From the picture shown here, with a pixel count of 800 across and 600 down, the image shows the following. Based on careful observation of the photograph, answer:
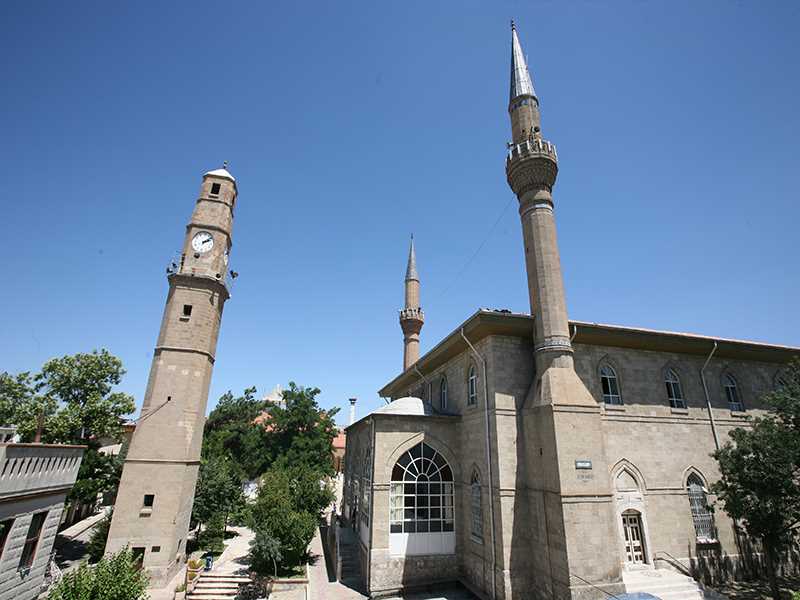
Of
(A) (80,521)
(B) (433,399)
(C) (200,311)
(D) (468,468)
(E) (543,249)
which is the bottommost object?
(A) (80,521)

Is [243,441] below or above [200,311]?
below

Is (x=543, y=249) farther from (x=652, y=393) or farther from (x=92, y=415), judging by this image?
(x=92, y=415)

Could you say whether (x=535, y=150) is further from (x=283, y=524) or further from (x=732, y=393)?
(x=283, y=524)

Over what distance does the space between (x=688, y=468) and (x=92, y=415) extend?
23096 mm

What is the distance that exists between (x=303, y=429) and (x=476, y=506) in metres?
20.3

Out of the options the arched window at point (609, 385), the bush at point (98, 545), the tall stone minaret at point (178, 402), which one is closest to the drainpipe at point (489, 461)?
the arched window at point (609, 385)

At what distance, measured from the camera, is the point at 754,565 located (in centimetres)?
1354

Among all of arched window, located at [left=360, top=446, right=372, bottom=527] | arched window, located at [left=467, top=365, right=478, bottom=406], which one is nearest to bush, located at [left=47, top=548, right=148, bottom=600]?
arched window, located at [left=360, top=446, right=372, bottom=527]

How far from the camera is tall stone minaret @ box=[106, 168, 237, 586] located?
1339 cm

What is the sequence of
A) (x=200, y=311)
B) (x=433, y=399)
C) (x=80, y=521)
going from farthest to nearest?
1. (x=80, y=521)
2. (x=433, y=399)
3. (x=200, y=311)

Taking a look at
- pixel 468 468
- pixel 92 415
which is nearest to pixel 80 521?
pixel 92 415

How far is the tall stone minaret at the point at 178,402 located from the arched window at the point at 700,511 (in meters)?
17.5

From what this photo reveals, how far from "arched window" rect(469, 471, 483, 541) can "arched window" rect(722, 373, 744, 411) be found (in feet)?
34.9

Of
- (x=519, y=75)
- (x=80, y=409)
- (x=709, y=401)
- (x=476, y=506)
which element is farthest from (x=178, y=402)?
(x=709, y=401)
